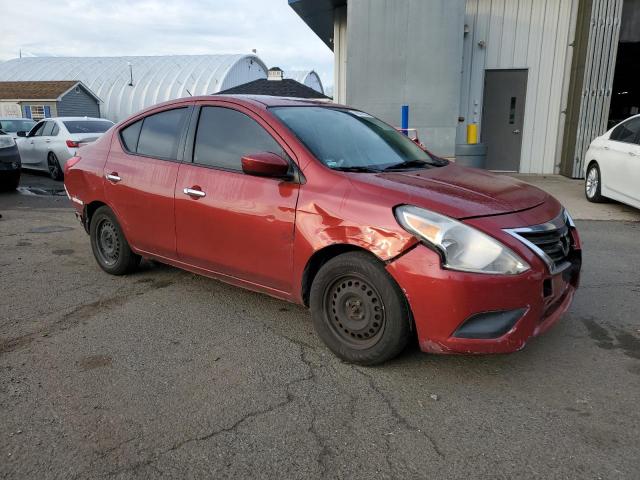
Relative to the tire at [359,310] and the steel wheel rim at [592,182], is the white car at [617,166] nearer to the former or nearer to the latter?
the steel wheel rim at [592,182]

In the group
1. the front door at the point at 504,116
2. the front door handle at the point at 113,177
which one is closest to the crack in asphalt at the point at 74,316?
the front door handle at the point at 113,177

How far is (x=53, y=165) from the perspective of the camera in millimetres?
12688

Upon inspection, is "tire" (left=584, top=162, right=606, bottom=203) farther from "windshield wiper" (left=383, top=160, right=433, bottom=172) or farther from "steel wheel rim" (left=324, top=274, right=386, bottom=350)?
"steel wheel rim" (left=324, top=274, right=386, bottom=350)

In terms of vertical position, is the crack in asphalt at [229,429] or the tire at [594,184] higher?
the tire at [594,184]

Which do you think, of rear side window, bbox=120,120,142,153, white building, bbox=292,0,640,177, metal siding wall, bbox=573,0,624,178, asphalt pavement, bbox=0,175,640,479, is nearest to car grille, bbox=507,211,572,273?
asphalt pavement, bbox=0,175,640,479

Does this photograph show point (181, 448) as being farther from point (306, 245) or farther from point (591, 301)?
point (591, 301)

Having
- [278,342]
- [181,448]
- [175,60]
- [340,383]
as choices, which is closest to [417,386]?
[340,383]

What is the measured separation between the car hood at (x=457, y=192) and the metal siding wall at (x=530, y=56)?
9.60 meters

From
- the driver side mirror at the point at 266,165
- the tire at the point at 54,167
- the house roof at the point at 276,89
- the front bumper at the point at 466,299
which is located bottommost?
the tire at the point at 54,167

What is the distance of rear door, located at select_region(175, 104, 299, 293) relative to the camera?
11.3 feet

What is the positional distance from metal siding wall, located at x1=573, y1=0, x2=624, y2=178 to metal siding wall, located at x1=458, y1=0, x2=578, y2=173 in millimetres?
677

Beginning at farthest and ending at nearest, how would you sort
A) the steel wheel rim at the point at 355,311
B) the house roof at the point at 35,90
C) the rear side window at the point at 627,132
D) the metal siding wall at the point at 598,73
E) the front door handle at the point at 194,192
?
the house roof at the point at 35,90 < the metal siding wall at the point at 598,73 < the rear side window at the point at 627,132 < the front door handle at the point at 194,192 < the steel wheel rim at the point at 355,311

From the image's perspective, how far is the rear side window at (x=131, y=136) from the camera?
4.62 m

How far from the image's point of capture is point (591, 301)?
14.1ft
